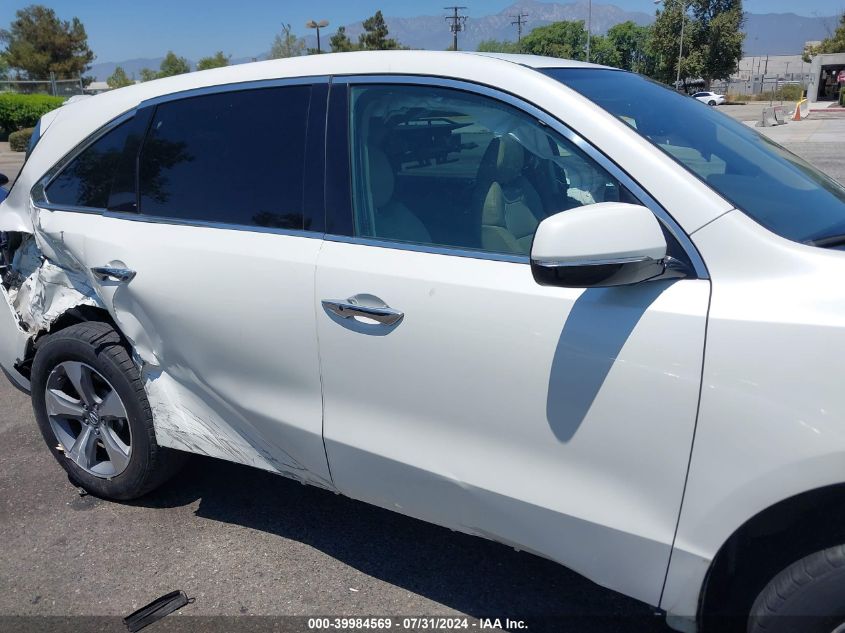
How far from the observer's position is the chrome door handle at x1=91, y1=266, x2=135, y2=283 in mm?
2822

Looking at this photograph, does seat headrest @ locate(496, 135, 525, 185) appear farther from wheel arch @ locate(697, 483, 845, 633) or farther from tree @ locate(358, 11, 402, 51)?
tree @ locate(358, 11, 402, 51)

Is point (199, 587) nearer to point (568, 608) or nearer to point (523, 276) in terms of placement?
point (568, 608)

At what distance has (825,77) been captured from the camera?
54594 millimetres

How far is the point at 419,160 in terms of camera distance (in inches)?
95.2

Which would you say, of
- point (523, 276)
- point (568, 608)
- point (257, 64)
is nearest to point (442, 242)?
point (523, 276)

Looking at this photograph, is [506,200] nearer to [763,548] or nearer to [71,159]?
[763,548]

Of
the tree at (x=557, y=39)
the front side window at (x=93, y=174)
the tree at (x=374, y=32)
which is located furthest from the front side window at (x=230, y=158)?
the tree at (x=557, y=39)

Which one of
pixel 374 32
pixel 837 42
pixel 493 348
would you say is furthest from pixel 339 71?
pixel 837 42

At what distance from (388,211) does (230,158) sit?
2.40 feet

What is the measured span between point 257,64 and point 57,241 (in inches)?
45.8

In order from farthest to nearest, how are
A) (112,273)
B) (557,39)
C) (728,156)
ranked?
(557,39), (112,273), (728,156)

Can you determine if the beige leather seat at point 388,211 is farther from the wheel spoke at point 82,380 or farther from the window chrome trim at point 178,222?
the wheel spoke at point 82,380

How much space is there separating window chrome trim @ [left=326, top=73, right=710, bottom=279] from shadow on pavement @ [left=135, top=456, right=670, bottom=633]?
129cm

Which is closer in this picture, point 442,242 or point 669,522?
point 669,522
